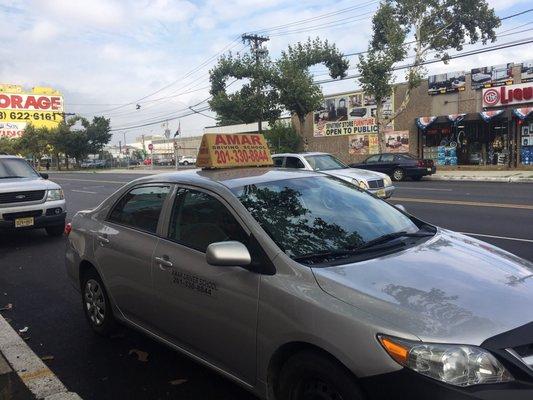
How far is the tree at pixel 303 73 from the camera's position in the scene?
2992 cm

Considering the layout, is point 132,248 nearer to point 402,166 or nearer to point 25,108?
point 402,166

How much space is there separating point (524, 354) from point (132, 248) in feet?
9.27

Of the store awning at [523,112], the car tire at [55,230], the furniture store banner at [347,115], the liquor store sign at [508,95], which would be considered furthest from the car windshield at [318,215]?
the furniture store banner at [347,115]

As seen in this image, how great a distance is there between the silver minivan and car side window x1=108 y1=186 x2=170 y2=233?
2 centimetres

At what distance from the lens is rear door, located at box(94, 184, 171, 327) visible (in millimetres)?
3885

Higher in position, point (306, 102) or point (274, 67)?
point (274, 67)

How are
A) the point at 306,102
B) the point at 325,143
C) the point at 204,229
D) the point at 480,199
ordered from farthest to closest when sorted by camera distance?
1. the point at 325,143
2. the point at 306,102
3. the point at 480,199
4. the point at 204,229

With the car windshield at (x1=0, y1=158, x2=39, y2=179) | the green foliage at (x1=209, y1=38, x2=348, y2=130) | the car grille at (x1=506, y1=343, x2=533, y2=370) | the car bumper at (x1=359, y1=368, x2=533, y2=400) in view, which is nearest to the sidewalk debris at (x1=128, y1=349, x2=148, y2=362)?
the car bumper at (x1=359, y1=368, x2=533, y2=400)

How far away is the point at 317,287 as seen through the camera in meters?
2.67

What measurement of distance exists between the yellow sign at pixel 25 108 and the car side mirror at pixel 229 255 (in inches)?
3122

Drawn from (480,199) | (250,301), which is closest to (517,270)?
(250,301)

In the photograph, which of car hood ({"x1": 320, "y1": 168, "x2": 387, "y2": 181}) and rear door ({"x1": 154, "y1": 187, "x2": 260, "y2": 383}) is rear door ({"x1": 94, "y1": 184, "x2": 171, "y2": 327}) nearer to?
rear door ({"x1": 154, "y1": 187, "x2": 260, "y2": 383})

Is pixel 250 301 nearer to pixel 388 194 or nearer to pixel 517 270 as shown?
pixel 517 270

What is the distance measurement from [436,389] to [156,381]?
2.22 meters
